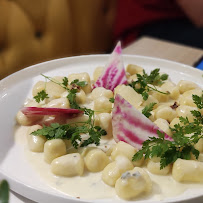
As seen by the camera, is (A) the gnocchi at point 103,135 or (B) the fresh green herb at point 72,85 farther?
(B) the fresh green herb at point 72,85

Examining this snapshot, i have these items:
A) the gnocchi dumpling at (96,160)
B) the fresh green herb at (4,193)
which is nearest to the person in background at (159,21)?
the gnocchi dumpling at (96,160)

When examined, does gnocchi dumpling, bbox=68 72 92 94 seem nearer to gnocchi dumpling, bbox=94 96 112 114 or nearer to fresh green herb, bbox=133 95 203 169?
gnocchi dumpling, bbox=94 96 112 114

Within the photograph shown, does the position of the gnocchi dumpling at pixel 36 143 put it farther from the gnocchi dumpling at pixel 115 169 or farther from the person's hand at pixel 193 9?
the person's hand at pixel 193 9

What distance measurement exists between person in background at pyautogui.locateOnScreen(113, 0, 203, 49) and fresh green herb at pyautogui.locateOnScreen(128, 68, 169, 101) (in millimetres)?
1192

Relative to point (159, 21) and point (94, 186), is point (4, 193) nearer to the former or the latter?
point (94, 186)

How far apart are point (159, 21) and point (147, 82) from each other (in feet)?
4.48

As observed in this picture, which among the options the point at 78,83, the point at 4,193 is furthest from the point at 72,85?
the point at 4,193

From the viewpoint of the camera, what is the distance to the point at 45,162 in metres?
0.83

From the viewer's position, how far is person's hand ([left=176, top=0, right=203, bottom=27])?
7.29 feet

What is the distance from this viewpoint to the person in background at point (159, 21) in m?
2.30

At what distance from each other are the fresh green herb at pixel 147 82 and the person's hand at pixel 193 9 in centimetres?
124

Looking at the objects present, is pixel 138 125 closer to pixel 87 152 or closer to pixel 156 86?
pixel 87 152

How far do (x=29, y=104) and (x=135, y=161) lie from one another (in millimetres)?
435

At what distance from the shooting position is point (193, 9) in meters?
2.26
